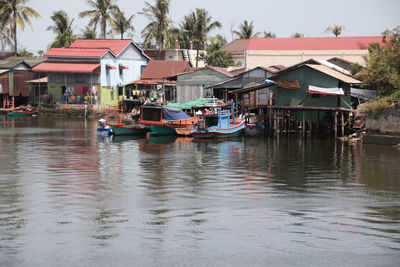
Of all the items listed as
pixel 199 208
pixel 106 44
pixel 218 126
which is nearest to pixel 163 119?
pixel 218 126

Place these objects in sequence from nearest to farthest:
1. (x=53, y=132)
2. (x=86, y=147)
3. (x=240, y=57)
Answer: (x=86, y=147) → (x=53, y=132) → (x=240, y=57)

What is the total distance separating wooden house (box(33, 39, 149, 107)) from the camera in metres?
64.6

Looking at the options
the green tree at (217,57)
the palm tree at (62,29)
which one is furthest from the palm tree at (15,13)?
the green tree at (217,57)

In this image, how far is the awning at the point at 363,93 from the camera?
1638 inches

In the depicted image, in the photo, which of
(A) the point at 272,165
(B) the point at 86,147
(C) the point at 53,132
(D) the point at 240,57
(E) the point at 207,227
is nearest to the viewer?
(E) the point at 207,227

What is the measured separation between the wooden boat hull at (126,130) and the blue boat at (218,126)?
5011 mm

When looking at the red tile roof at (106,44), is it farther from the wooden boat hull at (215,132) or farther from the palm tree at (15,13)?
the wooden boat hull at (215,132)

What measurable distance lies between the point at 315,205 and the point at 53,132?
32683 mm

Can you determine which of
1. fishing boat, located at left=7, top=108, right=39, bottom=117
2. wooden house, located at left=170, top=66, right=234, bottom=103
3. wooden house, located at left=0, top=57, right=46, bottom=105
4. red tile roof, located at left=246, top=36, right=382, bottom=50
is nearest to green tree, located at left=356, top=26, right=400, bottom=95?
wooden house, located at left=170, top=66, right=234, bottom=103

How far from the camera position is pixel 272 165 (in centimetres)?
2780

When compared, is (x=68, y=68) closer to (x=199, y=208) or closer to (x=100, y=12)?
(x=100, y=12)

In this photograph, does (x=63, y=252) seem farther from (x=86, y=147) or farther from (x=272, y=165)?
(x=86, y=147)

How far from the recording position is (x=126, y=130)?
143 feet

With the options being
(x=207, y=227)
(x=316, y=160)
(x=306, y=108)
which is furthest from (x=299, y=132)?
(x=207, y=227)
